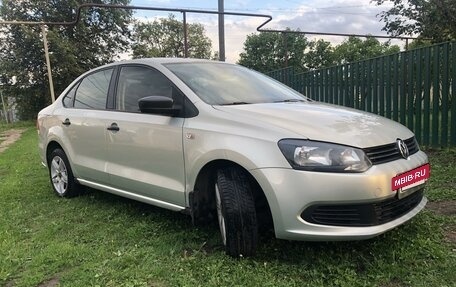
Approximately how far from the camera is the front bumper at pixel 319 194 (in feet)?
8.88

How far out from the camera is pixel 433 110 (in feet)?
22.3

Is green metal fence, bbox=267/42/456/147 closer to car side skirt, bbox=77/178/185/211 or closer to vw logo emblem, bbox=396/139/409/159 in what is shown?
vw logo emblem, bbox=396/139/409/159

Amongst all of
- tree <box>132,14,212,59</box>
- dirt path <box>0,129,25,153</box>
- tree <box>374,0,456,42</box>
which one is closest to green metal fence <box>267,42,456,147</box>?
tree <box>374,0,456,42</box>

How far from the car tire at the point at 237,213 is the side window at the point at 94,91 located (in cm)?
193

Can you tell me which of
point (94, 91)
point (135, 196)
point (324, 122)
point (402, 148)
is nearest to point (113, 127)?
point (135, 196)

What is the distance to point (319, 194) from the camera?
2.72 meters

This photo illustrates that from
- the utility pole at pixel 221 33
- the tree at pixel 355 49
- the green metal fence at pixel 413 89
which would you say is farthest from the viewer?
the tree at pixel 355 49

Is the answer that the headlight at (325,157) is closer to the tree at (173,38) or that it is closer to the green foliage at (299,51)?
the tree at (173,38)

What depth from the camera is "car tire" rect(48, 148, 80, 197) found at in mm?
5086

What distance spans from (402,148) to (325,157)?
69 centimetres

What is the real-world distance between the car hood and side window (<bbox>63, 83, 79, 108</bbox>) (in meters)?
2.44

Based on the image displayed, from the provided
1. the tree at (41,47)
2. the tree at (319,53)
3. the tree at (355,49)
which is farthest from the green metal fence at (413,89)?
the tree at (319,53)

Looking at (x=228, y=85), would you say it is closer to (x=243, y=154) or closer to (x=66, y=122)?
(x=243, y=154)

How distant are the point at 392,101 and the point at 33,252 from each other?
630 cm
